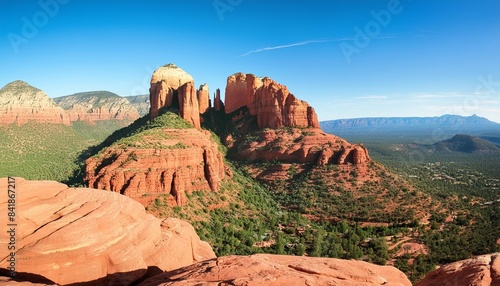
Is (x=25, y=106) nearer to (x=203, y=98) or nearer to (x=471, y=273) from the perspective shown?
(x=203, y=98)

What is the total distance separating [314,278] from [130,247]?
36.8ft

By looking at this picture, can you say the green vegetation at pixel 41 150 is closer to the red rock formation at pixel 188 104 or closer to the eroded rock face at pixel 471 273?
the red rock formation at pixel 188 104

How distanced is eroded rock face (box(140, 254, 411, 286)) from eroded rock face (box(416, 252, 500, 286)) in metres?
1.77

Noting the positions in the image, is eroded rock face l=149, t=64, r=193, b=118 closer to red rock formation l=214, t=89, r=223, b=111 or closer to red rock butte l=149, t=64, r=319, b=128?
red rock butte l=149, t=64, r=319, b=128

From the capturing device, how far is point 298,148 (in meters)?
86.9

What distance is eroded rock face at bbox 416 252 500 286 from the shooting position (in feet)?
41.8

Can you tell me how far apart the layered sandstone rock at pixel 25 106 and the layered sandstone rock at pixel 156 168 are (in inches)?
3849

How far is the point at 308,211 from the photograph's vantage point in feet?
232

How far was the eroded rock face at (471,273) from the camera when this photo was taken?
12737mm

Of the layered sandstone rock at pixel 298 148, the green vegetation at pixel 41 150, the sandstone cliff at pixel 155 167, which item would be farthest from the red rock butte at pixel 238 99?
the green vegetation at pixel 41 150

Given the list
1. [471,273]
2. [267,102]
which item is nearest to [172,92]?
[267,102]

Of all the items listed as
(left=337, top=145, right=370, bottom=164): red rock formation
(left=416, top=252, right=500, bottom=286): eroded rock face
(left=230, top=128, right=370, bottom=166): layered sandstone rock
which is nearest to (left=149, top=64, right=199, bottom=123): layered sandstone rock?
(left=230, top=128, right=370, bottom=166): layered sandstone rock

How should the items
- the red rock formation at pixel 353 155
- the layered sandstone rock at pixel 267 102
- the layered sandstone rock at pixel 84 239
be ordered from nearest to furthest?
the layered sandstone rock at pixel 84 239
the red rock formation at pixel 353 155
the layered sandstone rock at pixel 267 102

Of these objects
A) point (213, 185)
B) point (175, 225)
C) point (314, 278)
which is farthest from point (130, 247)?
point (213, 185)
